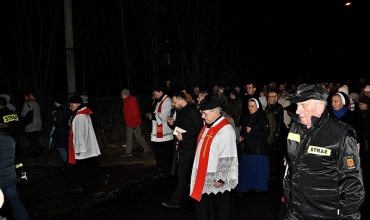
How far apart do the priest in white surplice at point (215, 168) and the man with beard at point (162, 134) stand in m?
3.92

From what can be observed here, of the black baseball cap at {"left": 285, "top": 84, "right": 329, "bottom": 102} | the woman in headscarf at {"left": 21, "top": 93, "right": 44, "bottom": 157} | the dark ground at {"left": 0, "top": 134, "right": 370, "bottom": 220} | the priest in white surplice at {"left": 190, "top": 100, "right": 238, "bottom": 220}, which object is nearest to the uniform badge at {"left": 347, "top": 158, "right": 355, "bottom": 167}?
the black baseball cap at {"left": 285, "top": 84, "right": 329, "bottom": 102}

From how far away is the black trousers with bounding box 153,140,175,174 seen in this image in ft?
30.0

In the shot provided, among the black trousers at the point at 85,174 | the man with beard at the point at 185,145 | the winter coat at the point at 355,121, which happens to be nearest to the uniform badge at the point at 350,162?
the man with beard at the point at 185,145

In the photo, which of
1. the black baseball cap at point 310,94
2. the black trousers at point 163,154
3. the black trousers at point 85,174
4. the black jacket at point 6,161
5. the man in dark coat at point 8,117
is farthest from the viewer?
the black trousers at point 163,154

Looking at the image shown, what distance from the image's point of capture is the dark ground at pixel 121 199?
6.62 meters

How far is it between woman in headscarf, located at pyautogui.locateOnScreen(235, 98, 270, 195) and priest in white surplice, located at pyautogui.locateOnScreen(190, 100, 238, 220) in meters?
2.43

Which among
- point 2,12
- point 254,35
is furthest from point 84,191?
point 254,35

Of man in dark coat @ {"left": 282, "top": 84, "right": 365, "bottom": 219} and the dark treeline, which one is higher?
the dark treeline

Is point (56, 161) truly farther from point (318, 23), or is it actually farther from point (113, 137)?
point (318, 23)

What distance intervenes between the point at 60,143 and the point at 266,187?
476 cm

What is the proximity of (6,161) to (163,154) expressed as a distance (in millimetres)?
4574

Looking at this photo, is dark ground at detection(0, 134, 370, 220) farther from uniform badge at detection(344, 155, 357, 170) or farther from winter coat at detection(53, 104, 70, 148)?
uniform badge at detection(344, 155, 357, 170)

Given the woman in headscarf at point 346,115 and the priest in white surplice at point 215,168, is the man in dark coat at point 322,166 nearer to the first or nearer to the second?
the priest in white surplice at point 215,168

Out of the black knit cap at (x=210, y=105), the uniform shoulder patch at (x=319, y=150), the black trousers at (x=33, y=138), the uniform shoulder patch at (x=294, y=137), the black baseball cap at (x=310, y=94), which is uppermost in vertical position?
the black baseball cap at (x=310, y=94)
